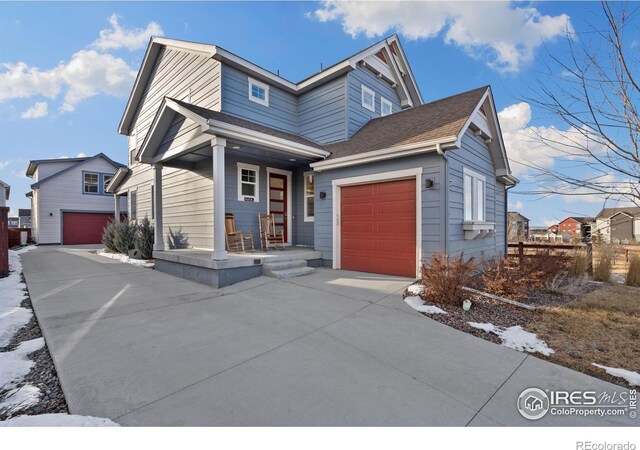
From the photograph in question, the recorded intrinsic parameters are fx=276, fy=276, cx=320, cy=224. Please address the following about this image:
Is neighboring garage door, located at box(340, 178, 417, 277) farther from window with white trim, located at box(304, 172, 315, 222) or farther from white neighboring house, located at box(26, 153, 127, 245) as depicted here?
white neighboring house, located at box(26, 153, 127, 245)

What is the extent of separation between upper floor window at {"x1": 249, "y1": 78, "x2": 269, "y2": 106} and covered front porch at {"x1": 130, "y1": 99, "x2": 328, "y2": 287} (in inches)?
53.4

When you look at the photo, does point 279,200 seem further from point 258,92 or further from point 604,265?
point 604,265

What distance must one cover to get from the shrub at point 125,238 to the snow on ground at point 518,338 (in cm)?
1189

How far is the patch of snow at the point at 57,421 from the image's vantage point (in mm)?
1900

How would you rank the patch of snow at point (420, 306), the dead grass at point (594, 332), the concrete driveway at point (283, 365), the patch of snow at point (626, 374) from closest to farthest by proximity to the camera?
the concrete driveway at point (283, 365) < the patch of snow at point (626, 374) < the dead grass at point (594, 332) < the patch of snow at point (420, 306)

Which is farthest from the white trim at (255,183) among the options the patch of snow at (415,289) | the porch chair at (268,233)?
the patch of snow at (415,289)

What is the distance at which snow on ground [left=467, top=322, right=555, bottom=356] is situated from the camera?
318 cm

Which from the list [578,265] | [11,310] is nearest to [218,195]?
[11,310]

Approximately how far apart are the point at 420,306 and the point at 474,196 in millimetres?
4409

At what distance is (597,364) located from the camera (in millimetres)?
2844

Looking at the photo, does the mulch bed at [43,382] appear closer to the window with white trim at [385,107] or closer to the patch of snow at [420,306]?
the patch of snow at [420,306]

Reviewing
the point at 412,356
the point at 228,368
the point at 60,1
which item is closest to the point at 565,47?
the point at 412,356

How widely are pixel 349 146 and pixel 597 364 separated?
6.75 meters

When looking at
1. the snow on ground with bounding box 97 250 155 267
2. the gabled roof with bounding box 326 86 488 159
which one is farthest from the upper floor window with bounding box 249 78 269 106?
the snow on ground with bounding box 97 250 155 267
